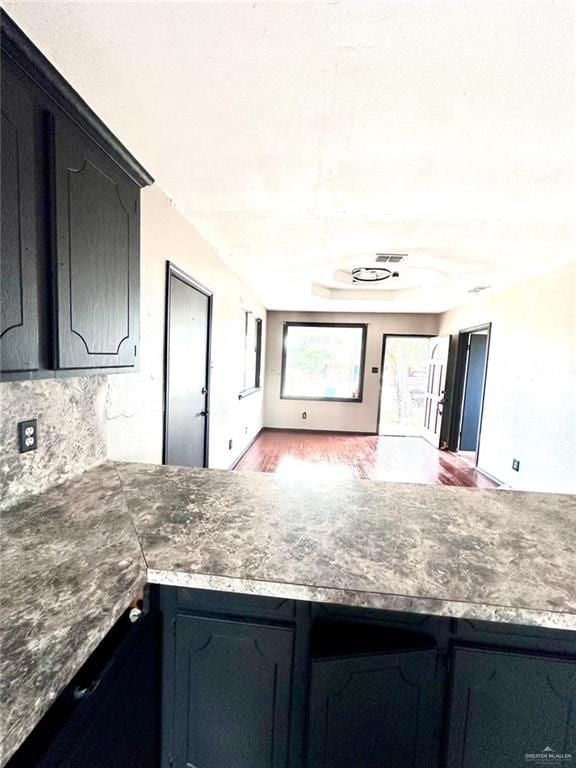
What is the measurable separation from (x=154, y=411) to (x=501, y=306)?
14.0 ft

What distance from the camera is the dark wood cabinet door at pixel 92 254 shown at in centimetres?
98

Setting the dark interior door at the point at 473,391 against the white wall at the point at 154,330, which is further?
the dark interior door at the point at 473,391

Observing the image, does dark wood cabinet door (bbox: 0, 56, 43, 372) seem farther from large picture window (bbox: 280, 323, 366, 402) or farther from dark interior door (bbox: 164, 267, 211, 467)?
large picture window (bbox: 280, 323, 366, 402)

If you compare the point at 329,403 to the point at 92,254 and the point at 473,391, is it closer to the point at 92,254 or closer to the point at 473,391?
the point at 473,391

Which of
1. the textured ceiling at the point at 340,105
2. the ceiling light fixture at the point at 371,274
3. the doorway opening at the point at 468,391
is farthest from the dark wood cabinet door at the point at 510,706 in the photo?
the doorway opening at the point at 468,391

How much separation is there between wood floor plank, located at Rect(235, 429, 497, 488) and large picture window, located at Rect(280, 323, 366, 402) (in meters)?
0.88

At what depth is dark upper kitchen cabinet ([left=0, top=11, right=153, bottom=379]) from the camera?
84 cm

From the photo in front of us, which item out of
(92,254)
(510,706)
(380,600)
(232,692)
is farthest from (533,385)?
(92,254)

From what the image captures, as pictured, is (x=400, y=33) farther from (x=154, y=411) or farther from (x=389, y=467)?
(x=389, y=467)

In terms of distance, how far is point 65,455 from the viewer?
4.41ft

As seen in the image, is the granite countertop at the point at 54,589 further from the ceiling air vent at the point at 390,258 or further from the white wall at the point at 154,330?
the ceiling air vent at the point at 390,258

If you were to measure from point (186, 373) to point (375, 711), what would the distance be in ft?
7.07

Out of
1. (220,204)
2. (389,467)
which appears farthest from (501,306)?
(220,204)

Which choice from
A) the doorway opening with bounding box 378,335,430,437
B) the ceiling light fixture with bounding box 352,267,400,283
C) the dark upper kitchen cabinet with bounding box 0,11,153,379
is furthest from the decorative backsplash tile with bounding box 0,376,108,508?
the doorway opening with bounding box 378,335,430,437
